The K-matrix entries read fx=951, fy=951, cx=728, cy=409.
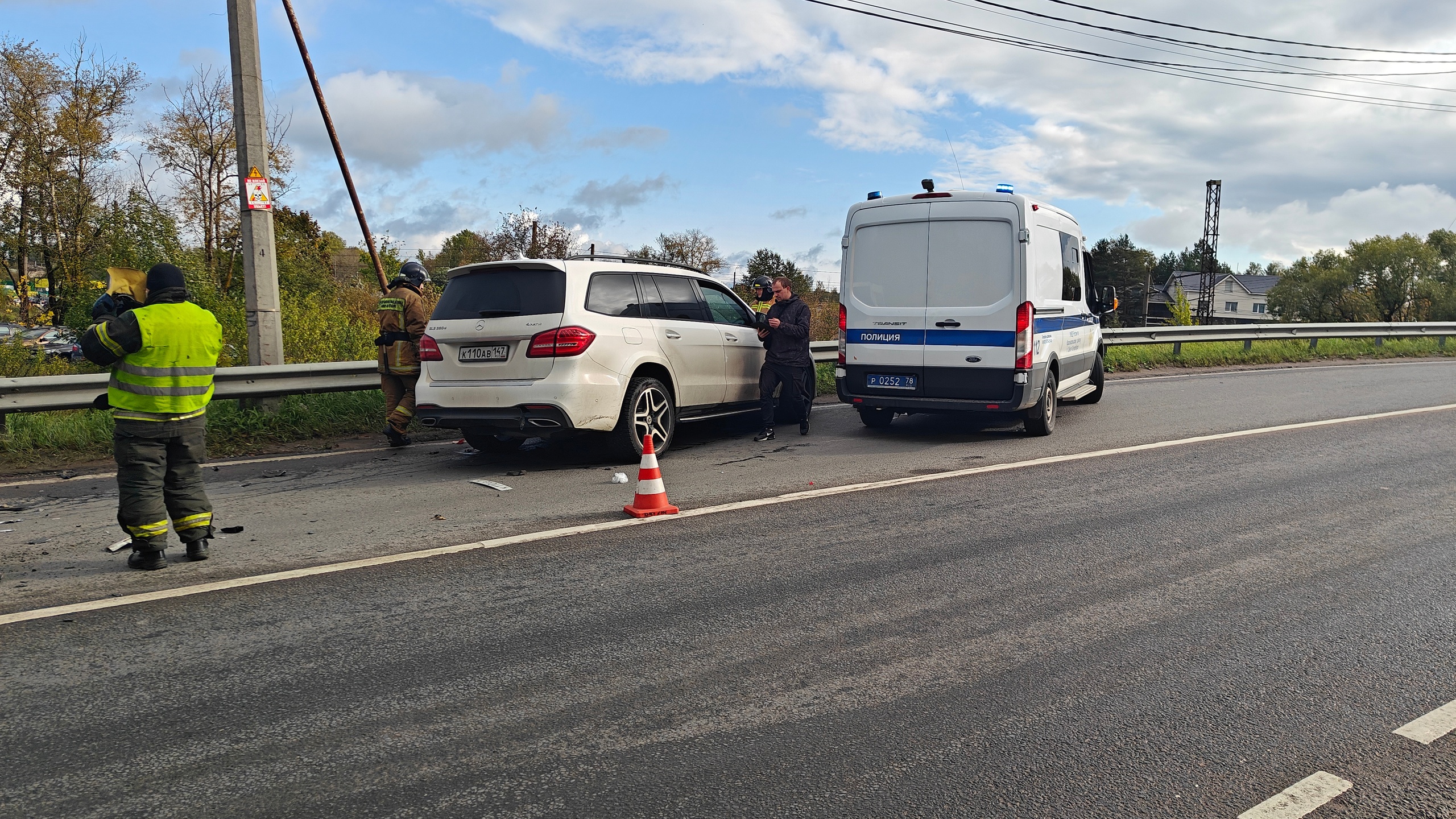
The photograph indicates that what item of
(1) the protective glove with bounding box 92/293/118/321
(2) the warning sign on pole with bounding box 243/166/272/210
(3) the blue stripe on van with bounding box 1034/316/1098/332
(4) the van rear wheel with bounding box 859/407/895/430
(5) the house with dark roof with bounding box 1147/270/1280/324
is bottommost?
(4) the van rear wheel with bounding box 859/407/895/430

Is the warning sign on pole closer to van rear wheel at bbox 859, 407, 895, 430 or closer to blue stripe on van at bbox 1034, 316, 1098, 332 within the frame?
van rear wheel at bbox 859, 407, 895, 430

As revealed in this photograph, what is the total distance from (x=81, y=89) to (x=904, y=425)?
28.7 meters

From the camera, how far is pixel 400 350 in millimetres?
9680

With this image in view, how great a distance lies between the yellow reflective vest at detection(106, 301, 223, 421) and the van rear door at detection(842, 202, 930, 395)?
655 cm

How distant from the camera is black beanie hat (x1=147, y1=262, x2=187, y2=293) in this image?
17.2ft

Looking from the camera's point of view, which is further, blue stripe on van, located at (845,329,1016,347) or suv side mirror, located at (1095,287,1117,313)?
suv side mirror, located at (1095,287,1117,313)

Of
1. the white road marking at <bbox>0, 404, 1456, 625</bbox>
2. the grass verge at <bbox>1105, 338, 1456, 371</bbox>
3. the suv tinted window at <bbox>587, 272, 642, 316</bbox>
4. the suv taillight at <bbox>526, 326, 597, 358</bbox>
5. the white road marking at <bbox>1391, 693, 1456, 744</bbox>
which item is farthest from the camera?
the grass verge at <bbox>1105, 338, 1456, 371</bbox>

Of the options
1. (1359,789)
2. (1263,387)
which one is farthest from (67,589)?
(1263,387)

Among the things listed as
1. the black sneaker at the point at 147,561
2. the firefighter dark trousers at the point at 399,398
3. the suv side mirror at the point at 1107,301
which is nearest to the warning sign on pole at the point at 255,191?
the firefighter dark trousers at the point at 399,398

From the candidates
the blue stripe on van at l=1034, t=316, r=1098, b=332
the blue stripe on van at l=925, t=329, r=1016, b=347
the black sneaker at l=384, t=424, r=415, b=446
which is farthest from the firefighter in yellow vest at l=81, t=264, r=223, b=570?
the blue stripe on van at l=1034, t=316, r=1098, b=332

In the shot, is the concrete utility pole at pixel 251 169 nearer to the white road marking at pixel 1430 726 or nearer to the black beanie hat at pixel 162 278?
the black beanie hat at pixel 162 278

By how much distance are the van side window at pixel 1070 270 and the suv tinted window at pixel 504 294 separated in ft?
19.3

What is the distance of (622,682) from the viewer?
3633 mm

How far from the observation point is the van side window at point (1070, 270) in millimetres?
10781
